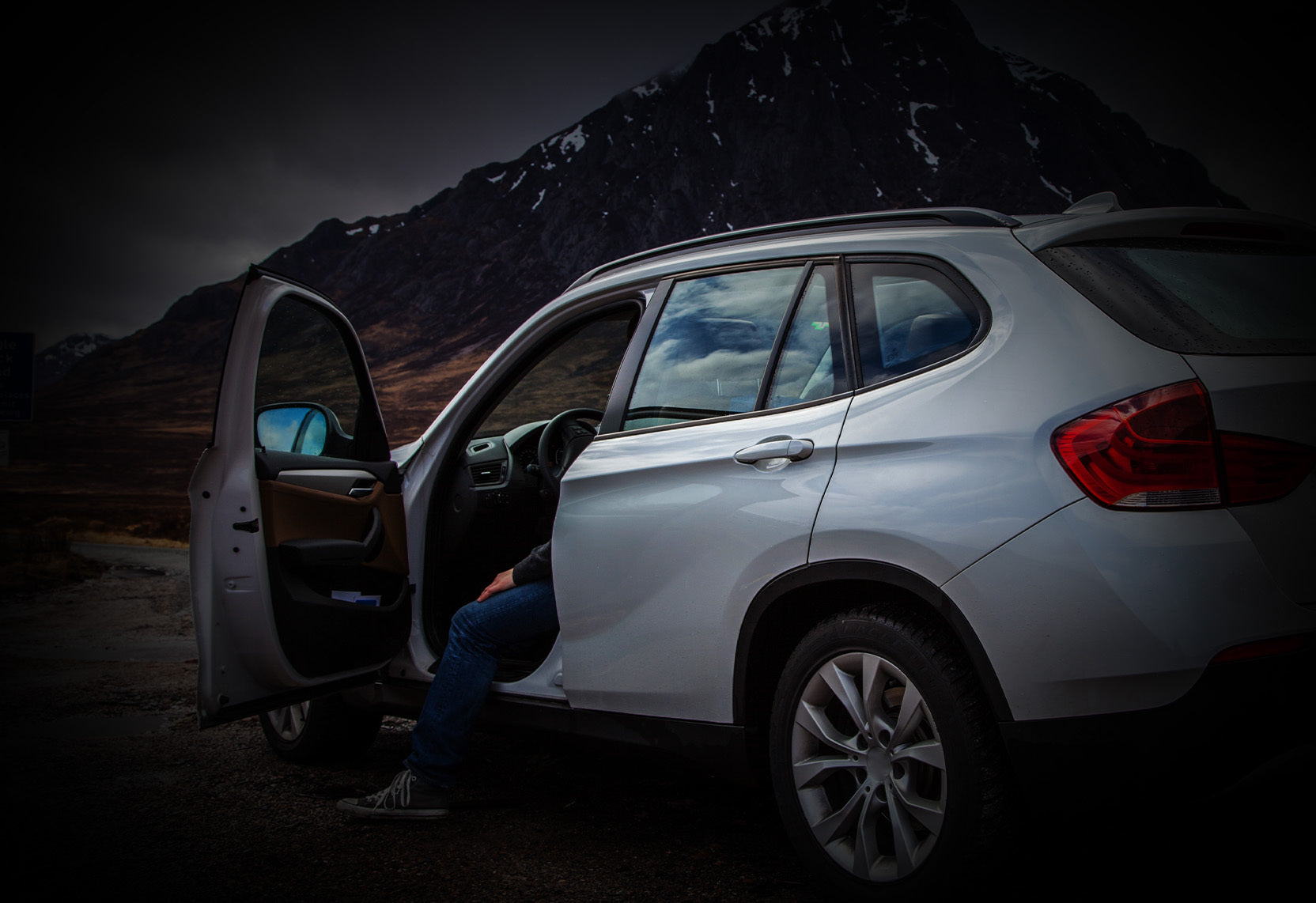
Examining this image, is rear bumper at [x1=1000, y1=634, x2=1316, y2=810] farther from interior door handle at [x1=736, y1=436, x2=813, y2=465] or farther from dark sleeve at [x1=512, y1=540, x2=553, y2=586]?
dark sleeve at [x1=512, y1=540, x2=553, y2=586]

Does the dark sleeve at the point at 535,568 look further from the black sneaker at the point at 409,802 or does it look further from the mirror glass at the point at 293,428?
the mirror glass at the point at 293,428

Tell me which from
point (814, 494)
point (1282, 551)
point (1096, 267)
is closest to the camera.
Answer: point (1282, 551)

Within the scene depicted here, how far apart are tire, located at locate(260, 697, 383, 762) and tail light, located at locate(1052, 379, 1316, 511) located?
3082 millimetres

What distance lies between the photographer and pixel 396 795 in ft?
10.1

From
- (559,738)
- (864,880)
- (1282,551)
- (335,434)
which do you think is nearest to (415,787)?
(559,738)

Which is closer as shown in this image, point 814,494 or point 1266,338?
point 1266,338

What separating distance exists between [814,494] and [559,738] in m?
1.32

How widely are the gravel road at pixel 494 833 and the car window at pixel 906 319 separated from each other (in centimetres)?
103

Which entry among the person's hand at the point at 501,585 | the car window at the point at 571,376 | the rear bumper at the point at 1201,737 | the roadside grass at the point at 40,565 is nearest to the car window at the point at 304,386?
the car window at the point at 571,376

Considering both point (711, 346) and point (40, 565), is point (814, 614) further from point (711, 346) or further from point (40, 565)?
point (40, 565)

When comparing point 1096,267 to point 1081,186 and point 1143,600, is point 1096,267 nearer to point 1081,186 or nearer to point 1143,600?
point 1143,600

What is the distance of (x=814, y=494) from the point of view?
86.7 inches

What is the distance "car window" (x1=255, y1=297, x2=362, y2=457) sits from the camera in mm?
3088

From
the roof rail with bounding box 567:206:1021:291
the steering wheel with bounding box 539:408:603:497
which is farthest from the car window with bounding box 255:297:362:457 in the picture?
the roof rail with bounding box 567:206:1021:291
